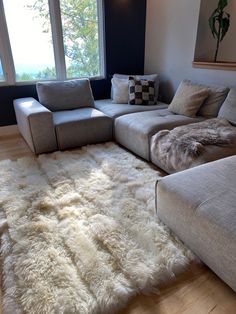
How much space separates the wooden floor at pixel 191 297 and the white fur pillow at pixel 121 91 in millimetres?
2503

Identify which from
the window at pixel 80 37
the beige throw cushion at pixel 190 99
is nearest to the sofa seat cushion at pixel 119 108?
the beige throw cushion at pixel 190 99

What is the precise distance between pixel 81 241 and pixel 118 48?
3.19 metres

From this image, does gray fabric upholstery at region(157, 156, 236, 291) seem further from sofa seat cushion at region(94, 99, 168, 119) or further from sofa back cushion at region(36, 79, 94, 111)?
sofa back cushion at region(36, 79, 94, 111)

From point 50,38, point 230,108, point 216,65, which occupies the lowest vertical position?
point 230,108

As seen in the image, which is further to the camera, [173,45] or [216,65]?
[173,45]

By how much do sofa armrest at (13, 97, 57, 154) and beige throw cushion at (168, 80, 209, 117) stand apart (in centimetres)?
152

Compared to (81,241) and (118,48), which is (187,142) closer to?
(81,241)

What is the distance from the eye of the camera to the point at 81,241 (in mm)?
1468

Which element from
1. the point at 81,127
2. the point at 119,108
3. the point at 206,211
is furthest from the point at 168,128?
the point at 206,211

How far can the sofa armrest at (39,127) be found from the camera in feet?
8.44

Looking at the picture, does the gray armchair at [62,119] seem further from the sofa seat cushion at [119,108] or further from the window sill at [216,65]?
the window sill at [216,65]

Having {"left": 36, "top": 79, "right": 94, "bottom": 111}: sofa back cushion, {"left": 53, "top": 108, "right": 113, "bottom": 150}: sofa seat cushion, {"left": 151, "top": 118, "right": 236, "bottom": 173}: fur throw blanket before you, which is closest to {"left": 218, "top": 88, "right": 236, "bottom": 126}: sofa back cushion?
{"left": 151, "top": 118, "right": 236, "bottom": 173}: fur throw blanket

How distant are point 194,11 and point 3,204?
10.2 feet

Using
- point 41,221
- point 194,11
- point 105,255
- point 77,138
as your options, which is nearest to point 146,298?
point 105,255
